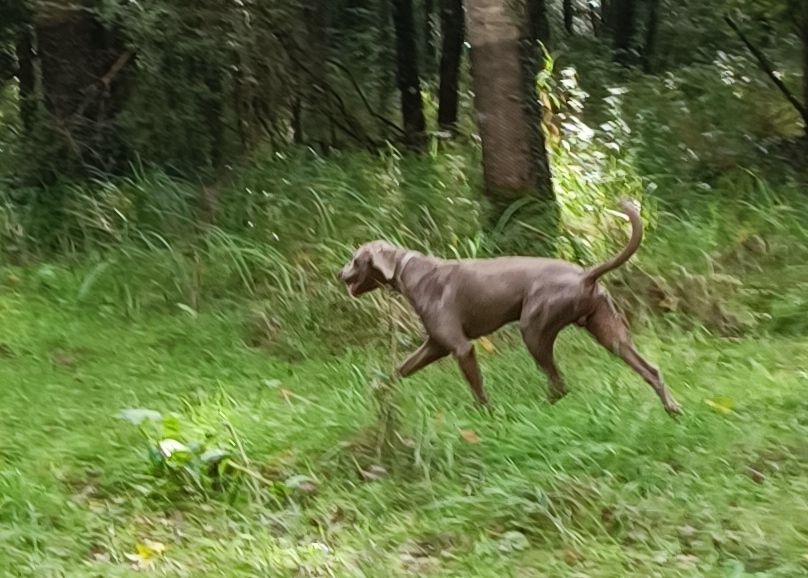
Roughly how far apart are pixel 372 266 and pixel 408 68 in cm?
592

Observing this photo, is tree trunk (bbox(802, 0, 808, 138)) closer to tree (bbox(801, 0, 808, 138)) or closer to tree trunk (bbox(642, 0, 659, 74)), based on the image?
tree (bbox(801, 0, 808, 138))

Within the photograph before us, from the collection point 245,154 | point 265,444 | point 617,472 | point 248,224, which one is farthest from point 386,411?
point 245,154

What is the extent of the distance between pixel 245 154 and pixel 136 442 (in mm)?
3956

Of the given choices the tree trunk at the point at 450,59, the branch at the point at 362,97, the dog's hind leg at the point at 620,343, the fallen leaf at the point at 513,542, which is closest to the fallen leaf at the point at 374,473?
the fallen leaf at the point at 513,542

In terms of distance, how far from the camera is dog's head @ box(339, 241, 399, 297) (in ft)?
16.8

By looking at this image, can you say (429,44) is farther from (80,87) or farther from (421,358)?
(421,358)

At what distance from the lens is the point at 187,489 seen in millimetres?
4551

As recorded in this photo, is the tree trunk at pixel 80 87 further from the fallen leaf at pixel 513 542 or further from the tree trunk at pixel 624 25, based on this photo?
the tree trunk at pixel 624 25

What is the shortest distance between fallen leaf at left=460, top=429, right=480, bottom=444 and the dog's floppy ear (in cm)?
78

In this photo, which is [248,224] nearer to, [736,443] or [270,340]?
[270,340]

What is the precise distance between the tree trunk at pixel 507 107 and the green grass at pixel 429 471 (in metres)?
1.47

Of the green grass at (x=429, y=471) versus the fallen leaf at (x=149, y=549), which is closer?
the green grass at (x=429, y=471)

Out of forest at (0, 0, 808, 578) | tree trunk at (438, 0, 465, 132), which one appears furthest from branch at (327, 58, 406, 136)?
tree trunk at (438, 0, 465, 132)

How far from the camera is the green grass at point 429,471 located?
12.8 feet
